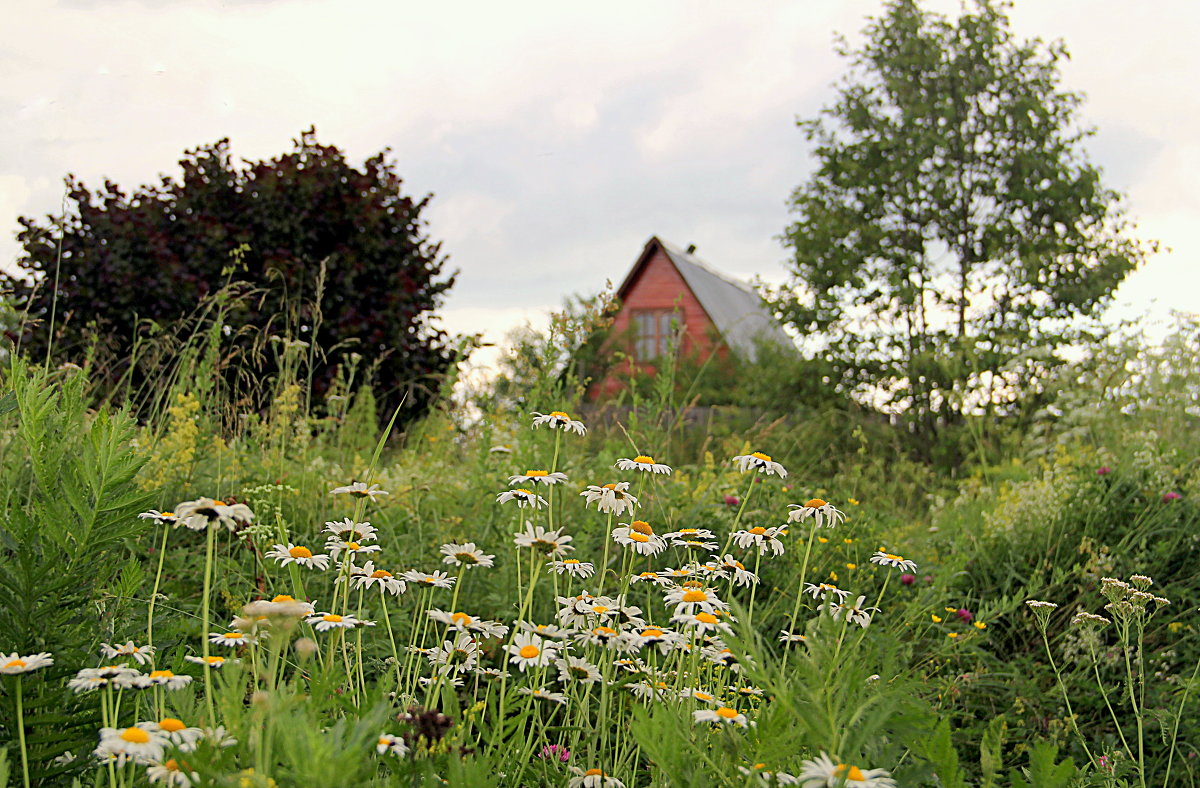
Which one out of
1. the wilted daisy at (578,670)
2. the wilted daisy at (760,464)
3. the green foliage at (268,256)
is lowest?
the wilted daisy at (578,670)

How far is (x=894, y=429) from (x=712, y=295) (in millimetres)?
10870

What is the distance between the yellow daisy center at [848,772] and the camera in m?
1.04

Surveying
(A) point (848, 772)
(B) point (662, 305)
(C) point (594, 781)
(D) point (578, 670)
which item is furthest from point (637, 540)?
(B) point (662, 305)

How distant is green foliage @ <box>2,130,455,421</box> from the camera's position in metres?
7.55

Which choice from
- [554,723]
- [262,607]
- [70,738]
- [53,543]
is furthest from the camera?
[554,723]

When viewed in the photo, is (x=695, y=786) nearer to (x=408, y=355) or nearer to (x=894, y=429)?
(x=408, y=355)

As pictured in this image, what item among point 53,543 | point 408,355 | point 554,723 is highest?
point 408,355

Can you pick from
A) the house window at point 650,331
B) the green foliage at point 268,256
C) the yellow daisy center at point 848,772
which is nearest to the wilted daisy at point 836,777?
the yellow daisy center at point 848,772

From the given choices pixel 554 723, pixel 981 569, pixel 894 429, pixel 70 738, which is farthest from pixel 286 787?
pixel 894 429

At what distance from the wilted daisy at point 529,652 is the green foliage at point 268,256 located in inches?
224

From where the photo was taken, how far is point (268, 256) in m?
7.57

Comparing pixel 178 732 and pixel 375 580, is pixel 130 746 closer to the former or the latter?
pixel 178 732

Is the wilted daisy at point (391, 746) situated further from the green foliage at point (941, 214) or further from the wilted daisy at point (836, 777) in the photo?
the green foliage at point (941, 214)

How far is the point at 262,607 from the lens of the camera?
109 centimetres
